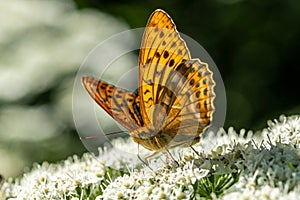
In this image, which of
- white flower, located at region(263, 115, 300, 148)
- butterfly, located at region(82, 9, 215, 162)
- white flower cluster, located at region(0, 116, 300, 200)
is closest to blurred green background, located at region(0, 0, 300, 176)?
white flower, located at region(263, 115, 300, 148)

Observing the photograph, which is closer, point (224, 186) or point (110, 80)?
point (224, 186)

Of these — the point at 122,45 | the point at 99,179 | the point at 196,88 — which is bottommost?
the point at 99,179

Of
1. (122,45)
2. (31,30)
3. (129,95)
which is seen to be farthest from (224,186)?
(31,30)

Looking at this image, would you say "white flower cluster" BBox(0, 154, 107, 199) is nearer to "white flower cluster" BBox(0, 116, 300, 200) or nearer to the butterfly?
"white flower cluster" BBox(0, 116, 300, 200)

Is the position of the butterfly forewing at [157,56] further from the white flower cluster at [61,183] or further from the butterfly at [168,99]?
the white flower cluster at [61,183]

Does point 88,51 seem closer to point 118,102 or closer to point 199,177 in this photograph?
point 118,102

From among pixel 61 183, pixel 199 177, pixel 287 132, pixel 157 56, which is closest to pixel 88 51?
pixel 61 183

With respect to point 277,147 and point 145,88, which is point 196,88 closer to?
point 145,88

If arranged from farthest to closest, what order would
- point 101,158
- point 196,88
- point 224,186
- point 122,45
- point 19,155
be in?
point 122,45
point 19,155
point 101,158
point 196,88
point 224,186
